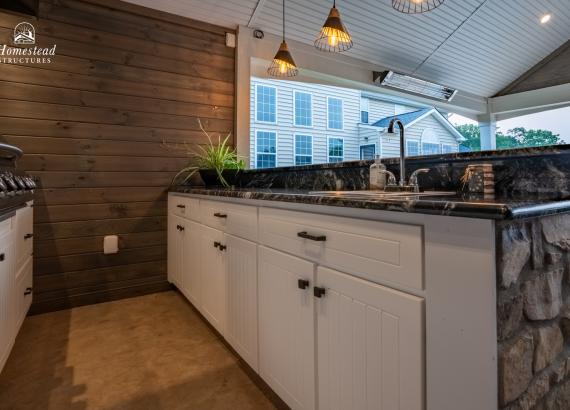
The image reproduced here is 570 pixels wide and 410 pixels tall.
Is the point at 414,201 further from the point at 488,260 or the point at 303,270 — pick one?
the point at 303,270

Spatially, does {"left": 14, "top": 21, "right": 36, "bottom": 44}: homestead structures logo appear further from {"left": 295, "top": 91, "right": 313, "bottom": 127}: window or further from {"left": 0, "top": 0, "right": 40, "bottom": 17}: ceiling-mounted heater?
{"left": 295, "top": 91, "right": 313, "bottom": 127}: window

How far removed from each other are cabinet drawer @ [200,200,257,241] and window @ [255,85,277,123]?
3220 mm

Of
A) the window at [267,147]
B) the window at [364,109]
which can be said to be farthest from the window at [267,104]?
the window at [364,109]

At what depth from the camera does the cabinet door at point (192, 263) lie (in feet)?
6.84

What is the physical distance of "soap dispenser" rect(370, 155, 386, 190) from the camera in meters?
1.49

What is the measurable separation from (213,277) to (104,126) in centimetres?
163

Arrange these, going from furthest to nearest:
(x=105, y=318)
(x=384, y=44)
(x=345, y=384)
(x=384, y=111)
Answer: (x=384, y=111), (x=384, y=44), (x=105, y=318), (x=345, y=384)

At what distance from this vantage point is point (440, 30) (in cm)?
389

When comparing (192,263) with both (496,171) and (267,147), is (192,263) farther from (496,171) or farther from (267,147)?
(267,147)

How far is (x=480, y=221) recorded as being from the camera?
619mm

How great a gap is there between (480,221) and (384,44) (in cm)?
376

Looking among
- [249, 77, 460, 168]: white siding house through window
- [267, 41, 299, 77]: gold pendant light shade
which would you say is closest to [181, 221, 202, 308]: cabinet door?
[267, 41, 299, 77]: gold pendant light shade

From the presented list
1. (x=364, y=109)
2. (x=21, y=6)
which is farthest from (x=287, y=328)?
(x=364, y=109)

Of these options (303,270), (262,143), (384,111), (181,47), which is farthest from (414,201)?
(384,111)
